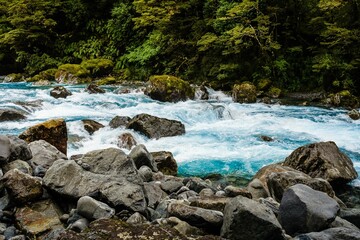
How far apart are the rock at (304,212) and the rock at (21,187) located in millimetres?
2779

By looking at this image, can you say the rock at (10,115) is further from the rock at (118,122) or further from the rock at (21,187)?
the rock at (21,187)

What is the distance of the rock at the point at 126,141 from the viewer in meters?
8.40

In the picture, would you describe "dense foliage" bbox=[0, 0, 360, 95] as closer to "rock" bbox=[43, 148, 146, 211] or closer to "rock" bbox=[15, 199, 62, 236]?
"rock" bbox=[43, 148, 146, 211]

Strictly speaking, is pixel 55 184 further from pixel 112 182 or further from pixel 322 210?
pixel 322 210

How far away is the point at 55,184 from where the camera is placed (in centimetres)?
419

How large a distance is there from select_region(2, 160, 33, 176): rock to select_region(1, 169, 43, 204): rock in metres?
0.49

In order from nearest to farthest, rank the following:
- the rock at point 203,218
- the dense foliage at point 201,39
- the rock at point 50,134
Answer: the rock at point 203,218 < the rock at point 50,134 < the dense foliage at point 201,39

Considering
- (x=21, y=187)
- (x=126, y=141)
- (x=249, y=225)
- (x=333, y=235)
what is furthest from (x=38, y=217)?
(x=126, y=141)

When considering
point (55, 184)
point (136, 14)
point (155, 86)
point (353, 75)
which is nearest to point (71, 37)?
point (136, 14)

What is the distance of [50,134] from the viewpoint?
22.9 ft

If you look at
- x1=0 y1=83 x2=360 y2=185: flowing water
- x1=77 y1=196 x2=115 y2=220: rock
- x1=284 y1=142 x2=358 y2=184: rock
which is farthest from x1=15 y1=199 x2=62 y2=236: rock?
x1=284 y1=142 x2=358 y2=184: rock

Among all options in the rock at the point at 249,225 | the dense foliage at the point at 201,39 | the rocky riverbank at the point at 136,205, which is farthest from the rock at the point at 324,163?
the dense foliage at the point at 201,39

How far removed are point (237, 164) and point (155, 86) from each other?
7.66 metres

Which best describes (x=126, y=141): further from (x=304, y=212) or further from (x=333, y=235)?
(x=333, y=235)
